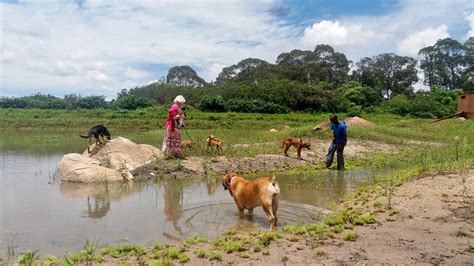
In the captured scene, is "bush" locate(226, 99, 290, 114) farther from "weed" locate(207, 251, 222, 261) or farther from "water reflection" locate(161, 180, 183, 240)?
"weed" locate(207, 251, 222, 261)

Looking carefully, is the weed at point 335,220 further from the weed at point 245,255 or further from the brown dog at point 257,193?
the weed at point 245,255

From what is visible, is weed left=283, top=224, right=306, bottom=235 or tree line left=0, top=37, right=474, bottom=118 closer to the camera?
weed left=283, top=224, right=306, bottom=235

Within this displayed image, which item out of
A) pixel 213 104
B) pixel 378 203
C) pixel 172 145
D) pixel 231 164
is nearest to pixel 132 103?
pixel 213 104

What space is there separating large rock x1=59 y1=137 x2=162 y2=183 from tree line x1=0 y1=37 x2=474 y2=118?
119 feet

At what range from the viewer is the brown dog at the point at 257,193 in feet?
24.5

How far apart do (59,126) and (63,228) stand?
39.7 metres

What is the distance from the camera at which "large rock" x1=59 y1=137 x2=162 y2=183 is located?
12539 millimetres

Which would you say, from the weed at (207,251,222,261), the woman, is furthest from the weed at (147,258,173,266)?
the woman

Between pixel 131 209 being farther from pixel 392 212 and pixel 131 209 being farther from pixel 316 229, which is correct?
pixel 392 212

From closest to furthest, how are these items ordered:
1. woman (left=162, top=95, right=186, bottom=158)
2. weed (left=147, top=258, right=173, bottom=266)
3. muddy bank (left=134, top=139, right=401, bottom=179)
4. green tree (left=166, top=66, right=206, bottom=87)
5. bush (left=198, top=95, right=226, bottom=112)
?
weed (left=147, top=258, right=173, bottom=266) < muddy bank (left=134, top=139, right=401, bottom=179) < woman (left=162, top=95, right=186, bottom=158) < bush (left=198, top=95, right=226, bottom=112) < green tree (left=166, top=66, right=206, bottom=87)

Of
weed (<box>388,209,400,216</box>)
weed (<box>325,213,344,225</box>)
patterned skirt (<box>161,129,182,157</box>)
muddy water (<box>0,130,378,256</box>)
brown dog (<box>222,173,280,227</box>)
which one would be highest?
patterned skirt (<box>161,129,182,157</box>)

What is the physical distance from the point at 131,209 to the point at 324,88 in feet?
171

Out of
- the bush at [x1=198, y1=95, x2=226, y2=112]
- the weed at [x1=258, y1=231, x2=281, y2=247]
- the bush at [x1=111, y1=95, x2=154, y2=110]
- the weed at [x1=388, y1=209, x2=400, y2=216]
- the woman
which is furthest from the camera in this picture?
the bush at [x1=111, y1=95, x2=154, y2=110]

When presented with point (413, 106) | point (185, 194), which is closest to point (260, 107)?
point (413, 106)
